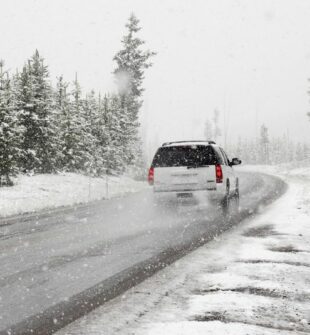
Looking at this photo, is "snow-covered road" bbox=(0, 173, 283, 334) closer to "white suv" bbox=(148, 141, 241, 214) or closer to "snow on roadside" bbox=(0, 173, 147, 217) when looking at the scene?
"white suv" bbox=(148, 141, 241, 214)

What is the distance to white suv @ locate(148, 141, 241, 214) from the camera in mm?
13847

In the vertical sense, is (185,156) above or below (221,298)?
above

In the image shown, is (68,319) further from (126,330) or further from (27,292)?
(27,292)

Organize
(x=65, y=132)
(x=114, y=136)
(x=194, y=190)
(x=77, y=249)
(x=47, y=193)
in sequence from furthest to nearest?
(x=114, y=136) < (x=65, y=132) < (x=47, y=193) < (x=194, y=190) < (x=77, y=249)

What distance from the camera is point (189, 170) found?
1393 centimetres

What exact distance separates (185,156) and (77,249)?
6.68 metres

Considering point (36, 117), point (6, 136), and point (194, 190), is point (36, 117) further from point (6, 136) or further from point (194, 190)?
point (194, 190)

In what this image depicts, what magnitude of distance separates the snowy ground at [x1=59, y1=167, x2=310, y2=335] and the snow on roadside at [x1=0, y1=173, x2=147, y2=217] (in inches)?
350

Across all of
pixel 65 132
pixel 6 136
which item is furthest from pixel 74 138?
pixel 6 136

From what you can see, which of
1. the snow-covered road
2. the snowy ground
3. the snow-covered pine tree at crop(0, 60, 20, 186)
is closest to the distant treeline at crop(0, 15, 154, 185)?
the snow-covered pine tree at crop(0, 60, 20, 186)

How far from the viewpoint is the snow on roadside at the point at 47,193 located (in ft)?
54.3

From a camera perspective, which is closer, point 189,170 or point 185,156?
point 189,170

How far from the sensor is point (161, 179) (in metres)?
14.1

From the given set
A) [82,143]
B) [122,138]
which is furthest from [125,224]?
[122,138]
